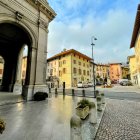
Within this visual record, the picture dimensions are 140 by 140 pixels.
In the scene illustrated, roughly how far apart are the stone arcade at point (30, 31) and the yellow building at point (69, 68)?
77.2 feet

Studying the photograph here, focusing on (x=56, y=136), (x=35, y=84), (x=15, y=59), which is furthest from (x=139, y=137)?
(x=15, y=59)

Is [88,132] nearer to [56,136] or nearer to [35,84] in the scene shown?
[56,136]

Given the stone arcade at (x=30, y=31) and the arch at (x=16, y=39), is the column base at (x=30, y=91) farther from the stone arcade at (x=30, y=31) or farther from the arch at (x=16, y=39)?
the arch at (x=16, y=39)

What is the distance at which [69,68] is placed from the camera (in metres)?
39.4

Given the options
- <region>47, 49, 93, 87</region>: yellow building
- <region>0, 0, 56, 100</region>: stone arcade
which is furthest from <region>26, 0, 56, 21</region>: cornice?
<region>47, 49, 93, 87</region>: yellow building

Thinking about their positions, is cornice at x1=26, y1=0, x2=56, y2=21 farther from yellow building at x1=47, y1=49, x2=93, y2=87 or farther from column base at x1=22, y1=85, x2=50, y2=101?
yellow building at x1=47, y1=49, x2=93, y2=87

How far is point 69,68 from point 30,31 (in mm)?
27197

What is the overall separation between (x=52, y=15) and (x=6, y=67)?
1138 cm

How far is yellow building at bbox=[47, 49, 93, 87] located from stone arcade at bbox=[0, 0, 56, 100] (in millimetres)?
23519

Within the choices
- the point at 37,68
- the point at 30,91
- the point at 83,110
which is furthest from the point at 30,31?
the point at 83,110

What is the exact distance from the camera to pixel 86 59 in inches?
1944

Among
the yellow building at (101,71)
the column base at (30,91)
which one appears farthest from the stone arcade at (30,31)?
the yellow building at (101,71)

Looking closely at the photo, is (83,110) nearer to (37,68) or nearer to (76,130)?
(76,130)

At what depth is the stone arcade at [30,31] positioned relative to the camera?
11.1m
